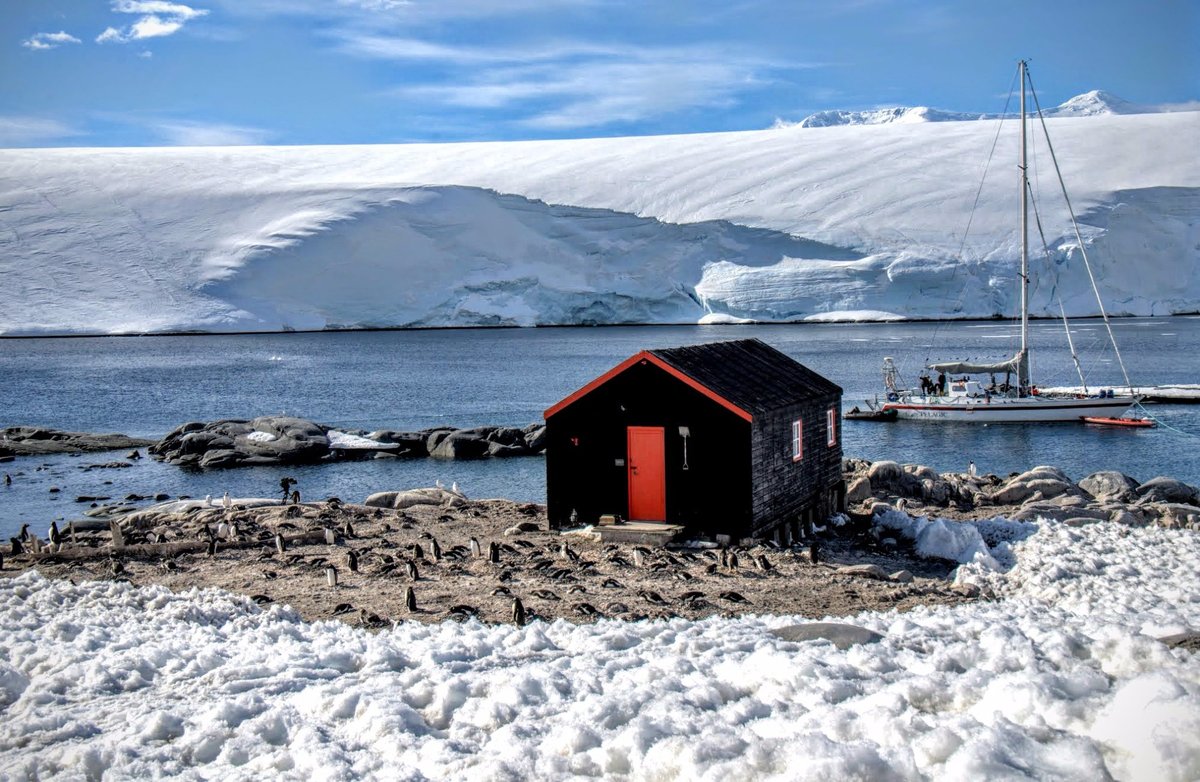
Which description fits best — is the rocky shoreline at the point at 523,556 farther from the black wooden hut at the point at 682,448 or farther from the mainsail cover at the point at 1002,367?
the mainsail cover at the point at 1002,367

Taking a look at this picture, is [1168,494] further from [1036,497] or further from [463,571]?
[463,571]

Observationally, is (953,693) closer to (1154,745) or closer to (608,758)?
(1154,745)

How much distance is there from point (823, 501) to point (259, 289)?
55616 millimetres

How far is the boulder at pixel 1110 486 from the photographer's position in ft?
54.9

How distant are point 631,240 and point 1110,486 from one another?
48.9 m

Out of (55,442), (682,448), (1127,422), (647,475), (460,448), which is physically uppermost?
(682,448)

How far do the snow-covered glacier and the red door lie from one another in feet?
156

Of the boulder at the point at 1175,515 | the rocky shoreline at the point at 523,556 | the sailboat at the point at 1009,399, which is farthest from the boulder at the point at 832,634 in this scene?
the sailboat at the point at 1009,399

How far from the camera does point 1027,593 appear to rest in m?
9.89

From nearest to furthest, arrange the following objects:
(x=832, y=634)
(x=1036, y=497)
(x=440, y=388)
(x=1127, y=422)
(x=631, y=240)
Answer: (x=832, y=634), (x=1036, y=497), (x=1127, y=422), (x=440, y=388), (x=631, y=240)

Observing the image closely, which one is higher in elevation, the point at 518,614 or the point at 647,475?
the point at 647,475

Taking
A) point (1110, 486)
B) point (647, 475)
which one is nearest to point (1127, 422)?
point (1110, 486)

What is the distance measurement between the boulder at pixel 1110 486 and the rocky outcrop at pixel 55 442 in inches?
880

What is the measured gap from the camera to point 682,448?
1184 centimetres
